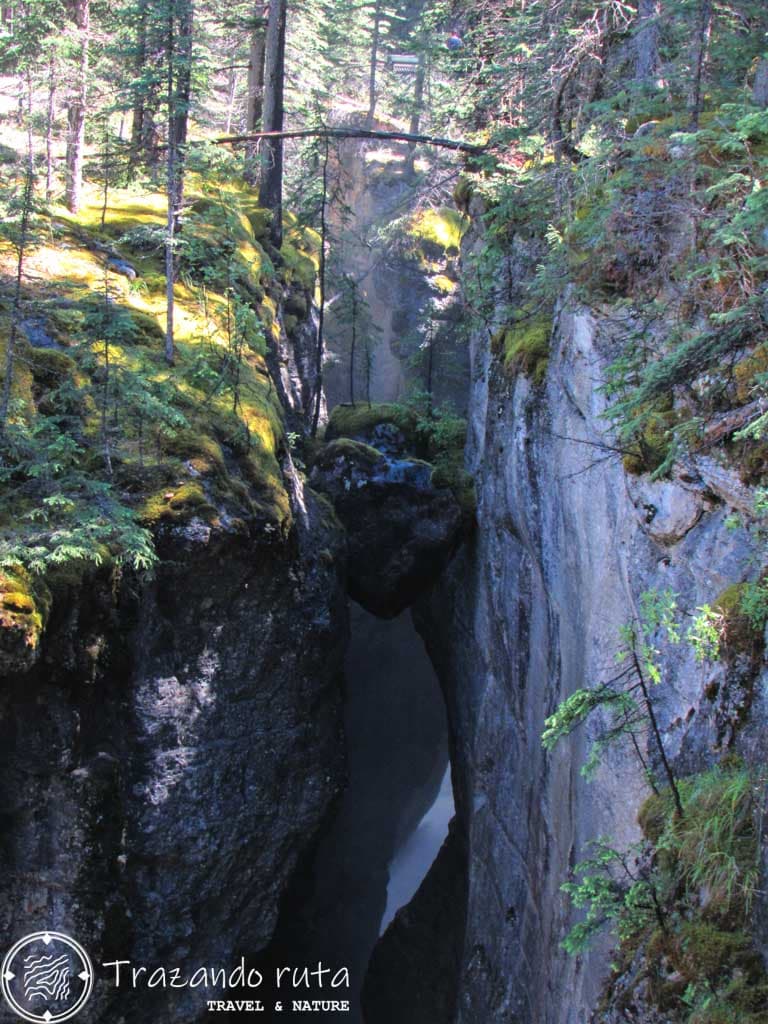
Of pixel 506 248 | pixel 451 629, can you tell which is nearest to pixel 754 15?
pixel 506 248

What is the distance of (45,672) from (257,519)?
378 cm

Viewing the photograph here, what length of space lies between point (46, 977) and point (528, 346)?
35.9 feet

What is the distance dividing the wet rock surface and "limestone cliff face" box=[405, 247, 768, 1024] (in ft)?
2.72

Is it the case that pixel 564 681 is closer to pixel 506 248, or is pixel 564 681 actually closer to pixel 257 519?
pixel 257 519

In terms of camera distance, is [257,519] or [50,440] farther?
[257,519]

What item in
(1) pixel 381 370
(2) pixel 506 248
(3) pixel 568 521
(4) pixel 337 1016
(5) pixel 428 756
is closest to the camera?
(3) pixel 568 521

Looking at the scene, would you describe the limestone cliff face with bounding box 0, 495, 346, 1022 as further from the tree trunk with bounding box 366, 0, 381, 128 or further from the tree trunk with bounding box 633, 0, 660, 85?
the tree trunk with bounding box 366, 0, 381, 128

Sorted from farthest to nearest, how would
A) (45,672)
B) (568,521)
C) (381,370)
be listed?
(381,370) < (568,521) < (45,672)

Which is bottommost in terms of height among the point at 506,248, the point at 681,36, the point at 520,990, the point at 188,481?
the point at 520,990

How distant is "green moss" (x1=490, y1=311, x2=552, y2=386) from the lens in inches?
514

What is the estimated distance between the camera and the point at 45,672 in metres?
10.3

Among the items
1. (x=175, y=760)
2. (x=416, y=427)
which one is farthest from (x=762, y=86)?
(x=416, y=427)

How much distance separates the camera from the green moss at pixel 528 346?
13055 millimetres

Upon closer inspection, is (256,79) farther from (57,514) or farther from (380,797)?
(380,797)
